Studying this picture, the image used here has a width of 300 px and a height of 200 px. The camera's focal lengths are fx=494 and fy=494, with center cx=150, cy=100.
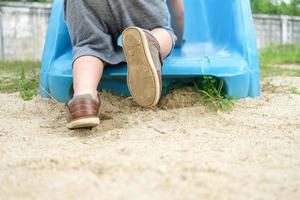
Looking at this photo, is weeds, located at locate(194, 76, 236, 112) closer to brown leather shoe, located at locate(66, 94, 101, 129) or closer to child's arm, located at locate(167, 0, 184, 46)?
child's arm, located at locate(167, 0, 184, 46)

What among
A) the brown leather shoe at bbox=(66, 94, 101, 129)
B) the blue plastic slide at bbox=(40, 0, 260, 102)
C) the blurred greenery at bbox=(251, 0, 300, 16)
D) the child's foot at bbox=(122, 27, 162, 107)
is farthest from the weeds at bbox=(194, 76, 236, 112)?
the blurred greenery at bbox=(251, 0, 300, 16)

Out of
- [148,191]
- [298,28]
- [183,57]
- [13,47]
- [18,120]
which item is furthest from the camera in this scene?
[298,28]

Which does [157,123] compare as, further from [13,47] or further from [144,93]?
[13,47]

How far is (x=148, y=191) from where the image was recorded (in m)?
0.83

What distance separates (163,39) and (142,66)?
241mm

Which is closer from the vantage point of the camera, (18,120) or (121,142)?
(121,142)

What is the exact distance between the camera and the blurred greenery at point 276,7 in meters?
7.05

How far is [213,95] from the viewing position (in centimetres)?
162

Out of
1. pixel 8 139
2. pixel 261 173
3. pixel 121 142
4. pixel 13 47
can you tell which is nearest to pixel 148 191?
pixel 261 173

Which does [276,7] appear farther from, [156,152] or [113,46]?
[156,152]

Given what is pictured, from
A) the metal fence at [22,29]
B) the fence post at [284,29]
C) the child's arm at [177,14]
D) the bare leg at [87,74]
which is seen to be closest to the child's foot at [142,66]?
the bare leg at [87,74]

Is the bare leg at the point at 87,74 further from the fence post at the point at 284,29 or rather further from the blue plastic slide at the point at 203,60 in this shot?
the fence post at the point at 284,29

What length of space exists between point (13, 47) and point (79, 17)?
380 cm

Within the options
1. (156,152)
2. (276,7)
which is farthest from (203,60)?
(276,7)
